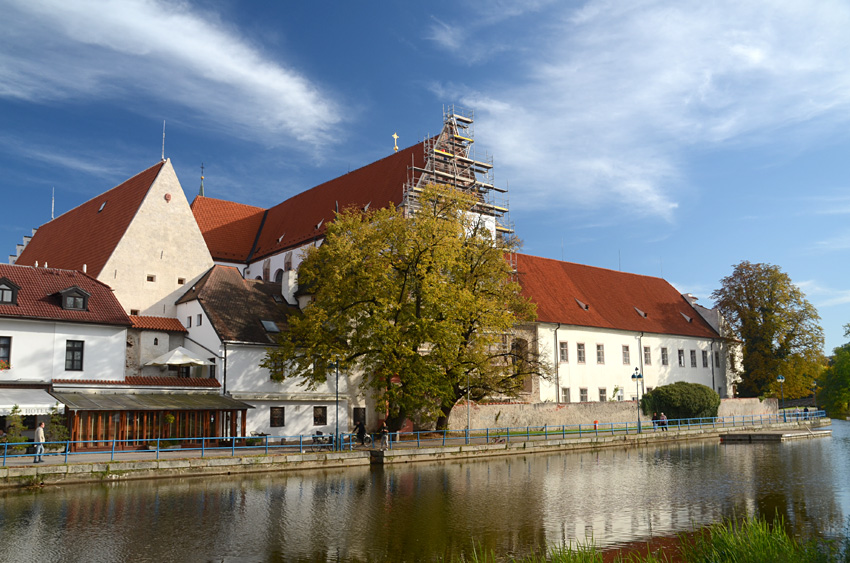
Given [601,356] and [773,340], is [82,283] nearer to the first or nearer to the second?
[601,356]

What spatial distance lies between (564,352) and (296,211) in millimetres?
25935

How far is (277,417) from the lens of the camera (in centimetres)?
3903

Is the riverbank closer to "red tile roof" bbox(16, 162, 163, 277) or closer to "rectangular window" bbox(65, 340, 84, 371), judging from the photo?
"rectangular window" bbox(65, 340, 84, 371)

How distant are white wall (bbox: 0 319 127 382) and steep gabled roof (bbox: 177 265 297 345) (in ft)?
17.1

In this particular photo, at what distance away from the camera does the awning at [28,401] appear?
1173 inches

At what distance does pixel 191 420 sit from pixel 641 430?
28.0 metres

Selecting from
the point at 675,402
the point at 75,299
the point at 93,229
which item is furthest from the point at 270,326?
the point at 675,402

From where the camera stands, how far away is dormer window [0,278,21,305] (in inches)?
1296

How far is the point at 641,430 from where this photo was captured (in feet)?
155

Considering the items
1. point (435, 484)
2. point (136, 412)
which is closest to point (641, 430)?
point (435, 484)

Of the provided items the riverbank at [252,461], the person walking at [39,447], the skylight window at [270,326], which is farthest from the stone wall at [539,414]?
the person walking at [39,447]

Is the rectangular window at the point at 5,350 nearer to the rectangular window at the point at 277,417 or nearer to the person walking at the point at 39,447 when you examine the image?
the person walking at the point at 39,447

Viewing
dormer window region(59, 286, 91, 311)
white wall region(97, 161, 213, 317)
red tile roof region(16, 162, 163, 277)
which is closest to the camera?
dormer window region(59, 286, 91, 311)

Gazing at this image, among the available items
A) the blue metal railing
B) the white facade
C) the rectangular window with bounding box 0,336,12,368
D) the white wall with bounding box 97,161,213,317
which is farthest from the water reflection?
the white facade
